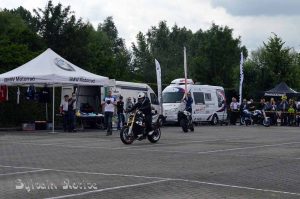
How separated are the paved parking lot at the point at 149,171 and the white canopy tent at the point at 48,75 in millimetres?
7154

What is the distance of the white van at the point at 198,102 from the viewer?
34.7 m

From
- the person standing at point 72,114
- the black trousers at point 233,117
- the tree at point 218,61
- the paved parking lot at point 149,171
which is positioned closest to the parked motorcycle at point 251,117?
the black trousers at point 233,117

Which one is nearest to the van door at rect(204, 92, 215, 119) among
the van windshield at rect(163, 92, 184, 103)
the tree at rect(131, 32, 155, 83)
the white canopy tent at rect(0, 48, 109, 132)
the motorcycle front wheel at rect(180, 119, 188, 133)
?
the van windshield at rect(163, 92, 184, 103)

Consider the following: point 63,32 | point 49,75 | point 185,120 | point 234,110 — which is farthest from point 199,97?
point 63,32

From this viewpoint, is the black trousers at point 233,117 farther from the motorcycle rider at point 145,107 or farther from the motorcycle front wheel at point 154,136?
the motorcycle rider at point 145,107

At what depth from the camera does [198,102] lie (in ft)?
119

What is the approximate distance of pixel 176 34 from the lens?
4186 inches

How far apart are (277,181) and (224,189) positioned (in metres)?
1.52

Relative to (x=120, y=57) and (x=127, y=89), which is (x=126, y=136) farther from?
(x=120, y=57)

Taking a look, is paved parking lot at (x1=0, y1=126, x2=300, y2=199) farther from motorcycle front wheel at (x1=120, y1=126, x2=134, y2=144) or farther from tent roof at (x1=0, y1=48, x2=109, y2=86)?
tent roof at (x1=0, y1=48, x2=109, y2=86)

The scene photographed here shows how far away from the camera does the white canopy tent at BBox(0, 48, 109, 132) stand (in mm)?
25141

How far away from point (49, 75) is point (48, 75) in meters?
0.04

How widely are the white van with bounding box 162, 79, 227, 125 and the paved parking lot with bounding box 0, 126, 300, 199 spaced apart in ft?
53.5

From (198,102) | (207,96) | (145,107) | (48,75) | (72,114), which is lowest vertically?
(72,114)
